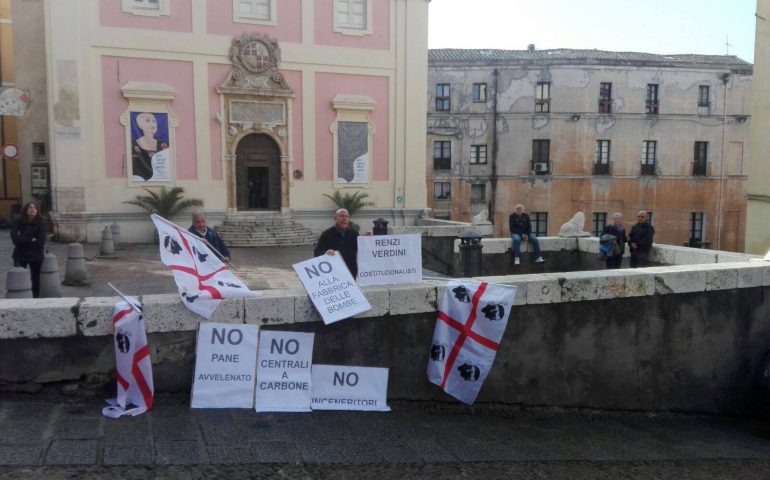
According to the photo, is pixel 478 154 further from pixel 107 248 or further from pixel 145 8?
pixel 107 248

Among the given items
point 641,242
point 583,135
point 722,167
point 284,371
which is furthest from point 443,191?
point 284,371

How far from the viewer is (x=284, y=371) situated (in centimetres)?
591

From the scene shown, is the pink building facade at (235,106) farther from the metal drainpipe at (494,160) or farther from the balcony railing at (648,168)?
the balcony railing at (648,168)

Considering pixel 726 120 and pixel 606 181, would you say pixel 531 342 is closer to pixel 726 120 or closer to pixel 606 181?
pixel 606 181

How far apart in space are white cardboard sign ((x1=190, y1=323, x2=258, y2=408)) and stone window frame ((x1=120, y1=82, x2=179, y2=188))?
17435 mm

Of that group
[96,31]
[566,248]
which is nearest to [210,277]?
[566,248]

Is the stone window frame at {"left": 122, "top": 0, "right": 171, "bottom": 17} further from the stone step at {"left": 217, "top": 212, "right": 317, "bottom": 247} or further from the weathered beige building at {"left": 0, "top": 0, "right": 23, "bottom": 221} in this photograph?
the weathered beige building at {"left": 0, "top": 0, "right": 23, "bottom": 221}

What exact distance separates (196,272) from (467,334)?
8.87ft

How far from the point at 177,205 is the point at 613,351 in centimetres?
1754

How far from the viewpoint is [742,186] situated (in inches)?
1657

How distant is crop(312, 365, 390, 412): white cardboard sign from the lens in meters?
6.02

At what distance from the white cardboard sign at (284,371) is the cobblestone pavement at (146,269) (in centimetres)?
513

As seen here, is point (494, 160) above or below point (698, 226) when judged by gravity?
above

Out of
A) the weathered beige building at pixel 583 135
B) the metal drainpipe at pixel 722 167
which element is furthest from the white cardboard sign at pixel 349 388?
the metal drainpipe at pixel 722 167
